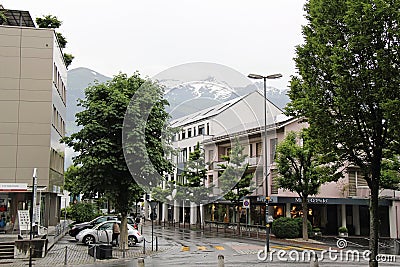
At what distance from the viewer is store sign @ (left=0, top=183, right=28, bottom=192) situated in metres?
33.3

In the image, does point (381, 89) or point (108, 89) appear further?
point (108, 89)

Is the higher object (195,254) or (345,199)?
(345,199)

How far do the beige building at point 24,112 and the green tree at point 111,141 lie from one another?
318 inches

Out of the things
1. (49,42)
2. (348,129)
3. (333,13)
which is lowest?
(348,129)

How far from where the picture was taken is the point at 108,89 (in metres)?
27.7

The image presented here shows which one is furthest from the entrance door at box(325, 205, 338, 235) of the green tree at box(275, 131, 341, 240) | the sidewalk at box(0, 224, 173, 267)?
the sidewalk at box(0, 224, 173, 267)

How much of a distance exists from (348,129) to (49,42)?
2634 cm

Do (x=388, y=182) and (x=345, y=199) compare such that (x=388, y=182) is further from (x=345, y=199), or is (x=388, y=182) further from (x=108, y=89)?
(x=108, y=89)

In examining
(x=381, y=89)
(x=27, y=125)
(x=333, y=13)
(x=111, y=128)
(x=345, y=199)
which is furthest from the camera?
(x=345, y=199)

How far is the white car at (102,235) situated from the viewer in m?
30.9

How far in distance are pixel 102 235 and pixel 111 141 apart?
7346 millimetres

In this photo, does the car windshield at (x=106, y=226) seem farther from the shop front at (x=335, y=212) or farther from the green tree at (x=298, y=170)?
the shop front at (x=335, y=212)

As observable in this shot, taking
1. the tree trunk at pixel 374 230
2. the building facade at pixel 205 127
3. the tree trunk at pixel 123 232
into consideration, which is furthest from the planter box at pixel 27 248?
the tree trunk at pixel 374 230

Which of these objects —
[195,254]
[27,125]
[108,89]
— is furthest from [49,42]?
[195,254]
